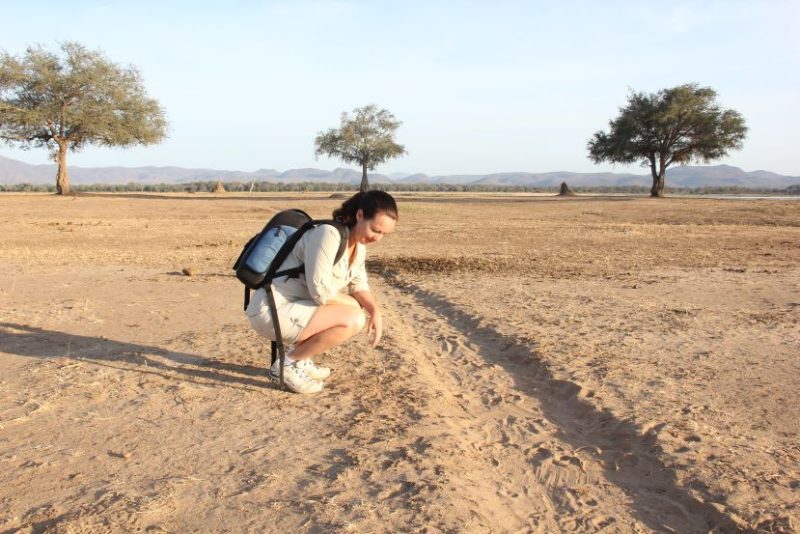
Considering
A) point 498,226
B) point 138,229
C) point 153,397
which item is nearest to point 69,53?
point 138,229

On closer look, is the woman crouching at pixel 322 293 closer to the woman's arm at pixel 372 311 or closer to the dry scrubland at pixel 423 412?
the woman's arm at pixel 372 311

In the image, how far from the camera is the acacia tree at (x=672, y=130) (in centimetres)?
4184

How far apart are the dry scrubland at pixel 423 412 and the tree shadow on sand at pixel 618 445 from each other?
0.02 meters

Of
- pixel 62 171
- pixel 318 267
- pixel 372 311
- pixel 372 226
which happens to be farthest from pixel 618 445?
pixel 62 171

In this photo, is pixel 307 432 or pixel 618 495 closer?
pixel 618 495

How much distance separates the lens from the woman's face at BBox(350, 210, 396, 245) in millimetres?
3865

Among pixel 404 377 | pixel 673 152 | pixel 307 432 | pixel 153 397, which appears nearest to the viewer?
pixel 307 432

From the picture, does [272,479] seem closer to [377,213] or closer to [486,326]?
[377,213]

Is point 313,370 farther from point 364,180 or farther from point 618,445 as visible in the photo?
point 364,180

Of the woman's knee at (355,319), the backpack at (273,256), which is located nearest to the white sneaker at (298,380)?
the backpack at (273,256)

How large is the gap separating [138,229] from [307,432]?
547 inches

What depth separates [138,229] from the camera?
16094 millimetres

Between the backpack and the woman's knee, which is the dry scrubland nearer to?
the woman's knee

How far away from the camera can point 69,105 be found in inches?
1350
